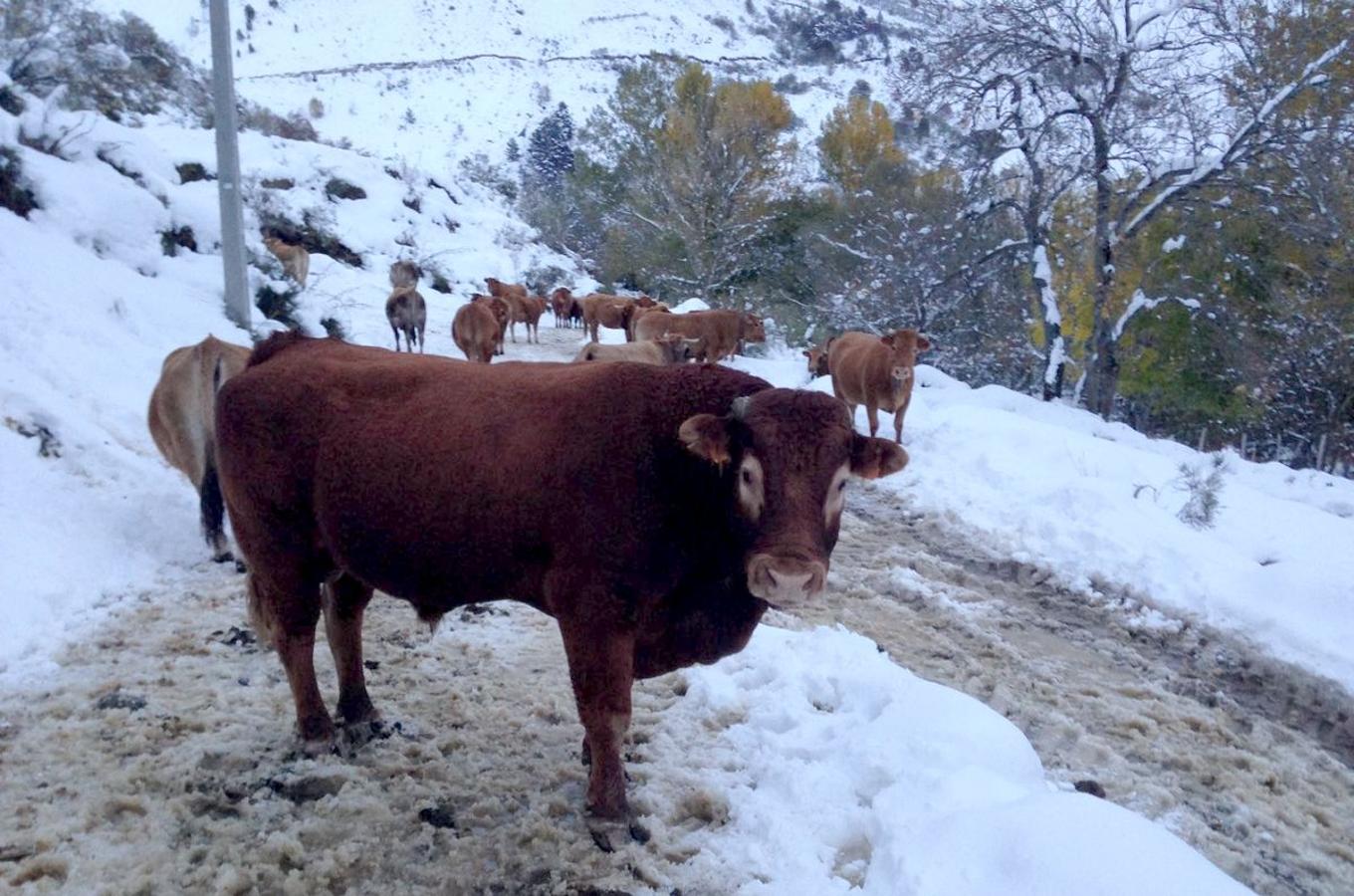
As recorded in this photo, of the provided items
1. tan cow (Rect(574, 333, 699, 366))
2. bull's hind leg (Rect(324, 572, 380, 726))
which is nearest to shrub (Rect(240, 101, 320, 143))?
tan cow (Rect(574, 333, 699, 366))

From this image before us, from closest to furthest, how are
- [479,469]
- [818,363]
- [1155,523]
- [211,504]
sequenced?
[479,469], [211,504], [1155,523], [818,363]

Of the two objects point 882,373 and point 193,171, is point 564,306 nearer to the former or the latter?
point 193,171

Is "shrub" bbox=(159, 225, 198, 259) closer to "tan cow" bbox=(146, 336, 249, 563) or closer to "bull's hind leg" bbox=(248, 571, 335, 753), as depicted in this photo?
"tan cow" bbox=(146, 336, 249, 563)

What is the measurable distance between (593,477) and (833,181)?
1014 inches

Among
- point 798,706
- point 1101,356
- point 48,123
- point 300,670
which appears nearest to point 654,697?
point 798,706

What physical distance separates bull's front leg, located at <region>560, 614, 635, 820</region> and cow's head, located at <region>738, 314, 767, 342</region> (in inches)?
637

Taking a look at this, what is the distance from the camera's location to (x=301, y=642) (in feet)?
12.1

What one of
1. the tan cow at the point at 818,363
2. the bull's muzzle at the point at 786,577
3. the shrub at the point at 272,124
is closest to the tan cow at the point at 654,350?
the tan cow at the point at 818,363

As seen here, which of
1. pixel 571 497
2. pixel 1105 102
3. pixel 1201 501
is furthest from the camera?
pixel 1105 102

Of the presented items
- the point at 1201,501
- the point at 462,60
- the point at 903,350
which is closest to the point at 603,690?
the point at 1201,501

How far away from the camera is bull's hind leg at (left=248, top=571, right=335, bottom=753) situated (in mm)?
3639

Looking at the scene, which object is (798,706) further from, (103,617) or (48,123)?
(48,123)

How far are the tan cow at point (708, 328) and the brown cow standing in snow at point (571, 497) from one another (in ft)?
49.0

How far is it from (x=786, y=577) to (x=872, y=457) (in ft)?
2.06
